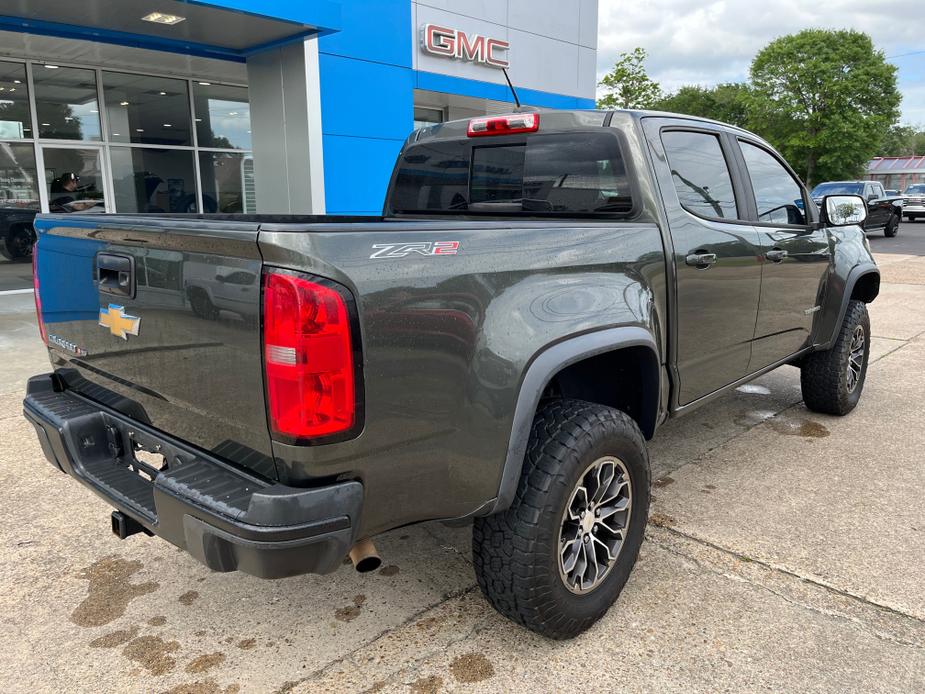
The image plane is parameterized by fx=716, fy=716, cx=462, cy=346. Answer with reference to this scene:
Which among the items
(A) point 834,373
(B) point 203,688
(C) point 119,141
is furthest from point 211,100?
(B) point 203,688

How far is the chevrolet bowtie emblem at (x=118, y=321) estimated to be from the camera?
7.46 ft

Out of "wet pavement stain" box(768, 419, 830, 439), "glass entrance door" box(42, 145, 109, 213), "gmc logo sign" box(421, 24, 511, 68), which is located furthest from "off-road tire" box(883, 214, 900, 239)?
"glass entrance door" box(42, 145, 109, 213)

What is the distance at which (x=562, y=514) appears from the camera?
7.75ft

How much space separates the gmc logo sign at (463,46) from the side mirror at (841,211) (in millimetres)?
10175

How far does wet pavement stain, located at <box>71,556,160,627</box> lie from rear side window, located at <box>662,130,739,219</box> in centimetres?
283

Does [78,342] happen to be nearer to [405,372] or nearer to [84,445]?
[84,445]

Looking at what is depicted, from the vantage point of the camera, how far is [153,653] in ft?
8.09

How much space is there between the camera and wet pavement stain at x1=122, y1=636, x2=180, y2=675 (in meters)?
2.39

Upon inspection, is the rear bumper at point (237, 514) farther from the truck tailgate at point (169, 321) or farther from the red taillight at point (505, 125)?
the red taillight at point (505, 125)

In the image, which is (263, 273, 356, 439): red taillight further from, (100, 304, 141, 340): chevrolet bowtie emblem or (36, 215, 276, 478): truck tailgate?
(100, 304, 141, 340): chevrolet bowtie emblem

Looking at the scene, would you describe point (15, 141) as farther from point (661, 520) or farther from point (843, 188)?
point (843, 188)

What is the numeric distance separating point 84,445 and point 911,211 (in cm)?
3703

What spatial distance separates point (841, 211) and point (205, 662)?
4085 mm

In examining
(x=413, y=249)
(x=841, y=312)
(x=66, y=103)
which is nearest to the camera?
(x=413, y=249)
